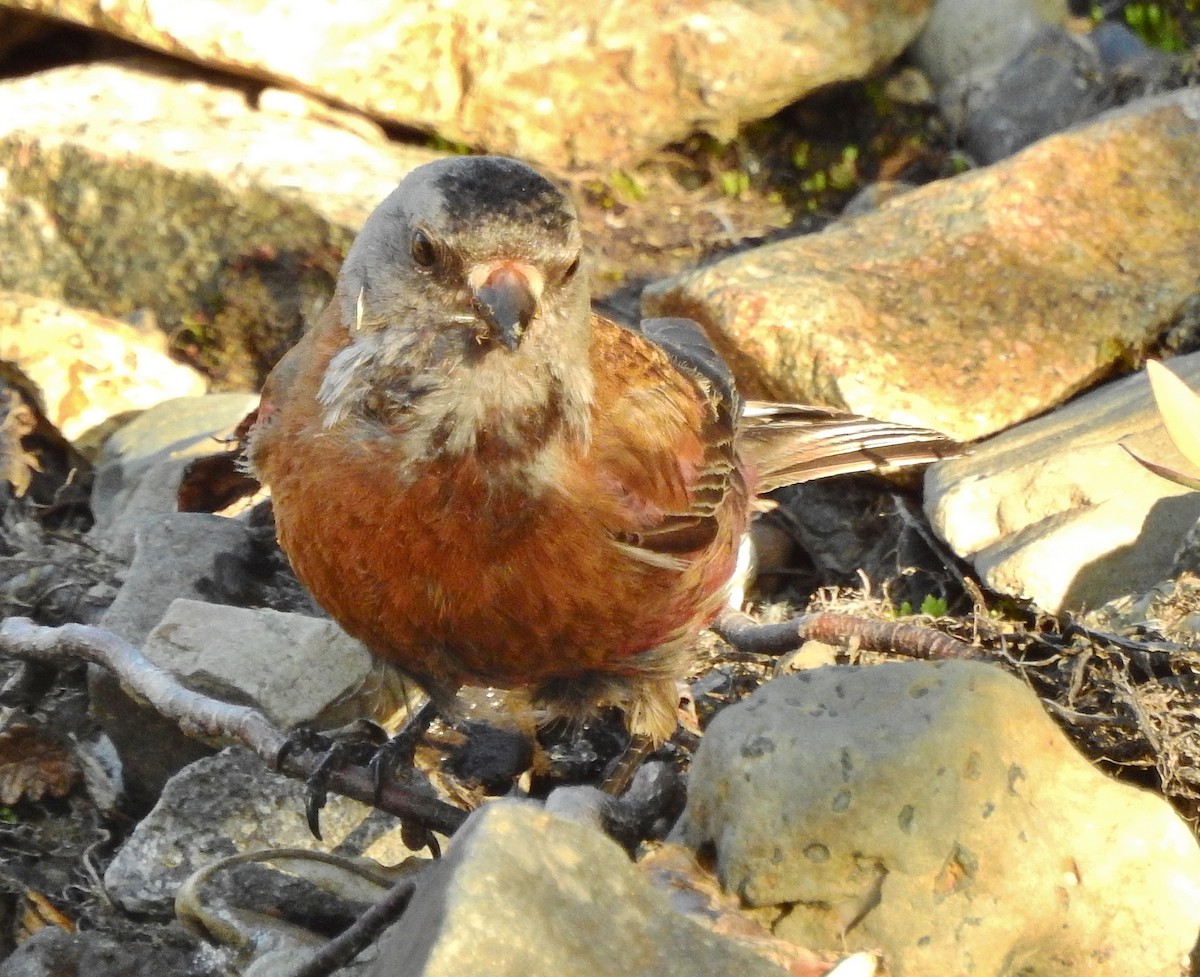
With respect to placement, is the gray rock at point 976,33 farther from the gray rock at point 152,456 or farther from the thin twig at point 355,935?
the thin twig at point 355,935

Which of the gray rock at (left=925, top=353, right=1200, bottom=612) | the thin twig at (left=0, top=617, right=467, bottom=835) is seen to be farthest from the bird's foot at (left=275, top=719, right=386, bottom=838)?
the gray rock at (left=925, top=353, right=1200, bottom=612)

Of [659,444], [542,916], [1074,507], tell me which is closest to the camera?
[542,916]

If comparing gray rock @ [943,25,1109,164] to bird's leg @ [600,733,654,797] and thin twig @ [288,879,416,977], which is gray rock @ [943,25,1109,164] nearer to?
bird's leg @ [600,733,654,797]

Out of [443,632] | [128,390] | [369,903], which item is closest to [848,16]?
[128,390]

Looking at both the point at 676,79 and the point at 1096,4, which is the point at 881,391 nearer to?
the point at 676,79

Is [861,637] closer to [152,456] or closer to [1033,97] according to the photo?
[152,456]

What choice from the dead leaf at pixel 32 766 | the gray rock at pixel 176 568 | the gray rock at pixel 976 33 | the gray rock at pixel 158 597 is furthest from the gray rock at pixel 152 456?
the gray rock at pixel 976 33

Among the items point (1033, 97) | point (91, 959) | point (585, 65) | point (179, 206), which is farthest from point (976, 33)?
point (91, 959)

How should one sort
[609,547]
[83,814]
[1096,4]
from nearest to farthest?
[609,547], [83,814], [1096,4]
